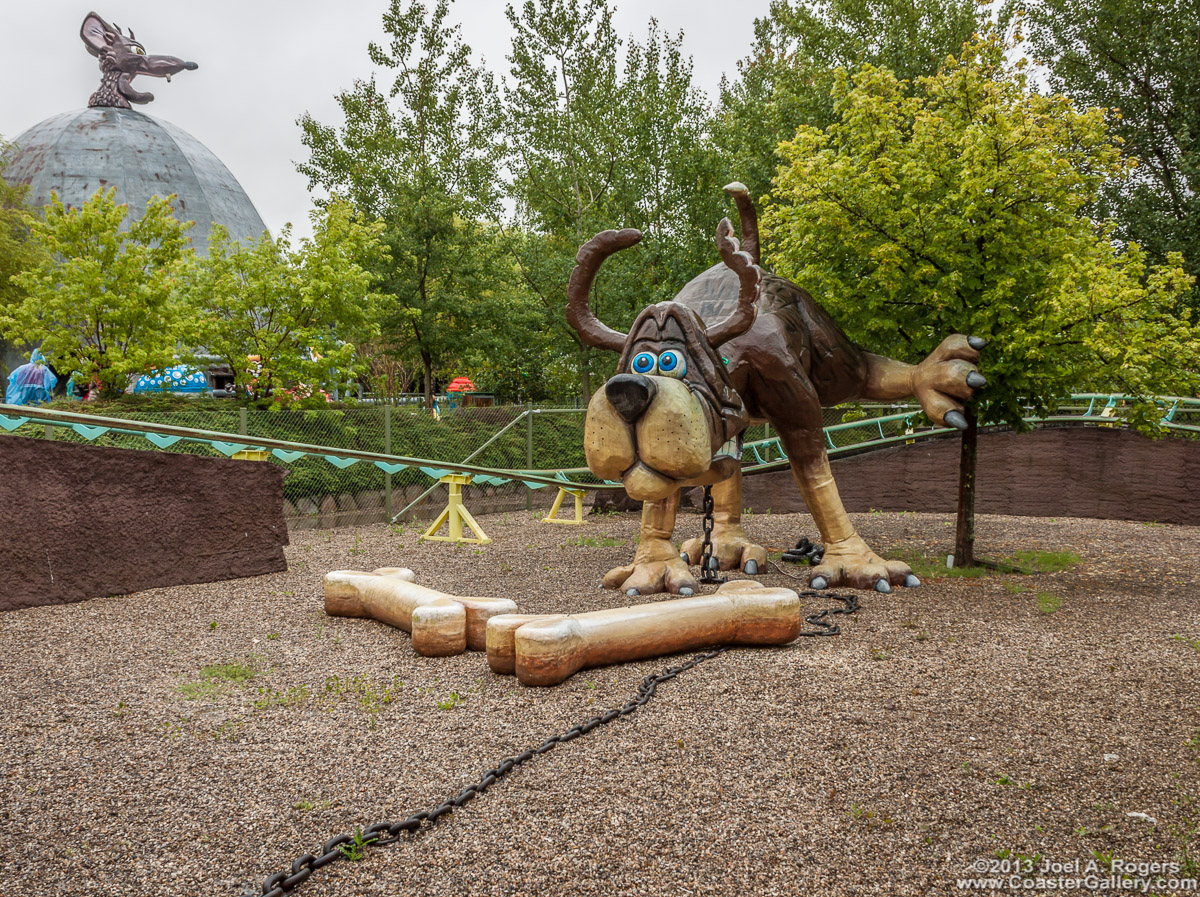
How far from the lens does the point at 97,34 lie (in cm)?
3322

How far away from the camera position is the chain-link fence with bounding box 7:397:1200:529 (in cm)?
1034

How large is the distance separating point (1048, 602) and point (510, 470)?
232 inches

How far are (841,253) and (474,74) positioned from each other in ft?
50.8

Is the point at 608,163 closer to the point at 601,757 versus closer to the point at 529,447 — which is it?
the point at 529,447

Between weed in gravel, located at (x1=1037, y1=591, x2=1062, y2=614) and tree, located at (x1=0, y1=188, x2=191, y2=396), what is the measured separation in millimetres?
11107

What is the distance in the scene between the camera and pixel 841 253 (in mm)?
6703

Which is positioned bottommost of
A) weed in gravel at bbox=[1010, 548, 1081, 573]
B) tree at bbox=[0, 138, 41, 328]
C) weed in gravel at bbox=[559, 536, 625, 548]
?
weed in gravel at bbox=[559, 536, 625, 548]

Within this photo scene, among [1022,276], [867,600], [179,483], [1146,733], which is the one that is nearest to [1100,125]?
[1022,276]

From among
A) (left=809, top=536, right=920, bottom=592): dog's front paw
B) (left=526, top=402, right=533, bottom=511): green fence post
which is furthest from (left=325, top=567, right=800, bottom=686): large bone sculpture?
(left=526, top=402, right=533, bottom=511): green fence post

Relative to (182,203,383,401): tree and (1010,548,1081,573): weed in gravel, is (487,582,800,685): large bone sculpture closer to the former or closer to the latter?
(1010,548,1081,573): weed in gravel

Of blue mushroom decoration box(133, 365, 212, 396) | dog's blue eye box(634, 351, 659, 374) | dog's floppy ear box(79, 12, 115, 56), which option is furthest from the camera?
dog's floppy ear box(79, 12, 115, 56)

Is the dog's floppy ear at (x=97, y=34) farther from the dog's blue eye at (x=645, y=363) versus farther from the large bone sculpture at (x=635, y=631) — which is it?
the large bone sculpture at (x=635, y=631)

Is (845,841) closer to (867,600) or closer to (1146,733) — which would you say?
(1146,733)

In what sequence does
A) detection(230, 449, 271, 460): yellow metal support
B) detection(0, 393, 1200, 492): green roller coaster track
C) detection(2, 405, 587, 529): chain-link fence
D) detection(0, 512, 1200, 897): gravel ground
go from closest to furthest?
1. detection(0, 512, 1200, 897): gravel ground
2. detection(0, 393, 1200, 492): green roller coaster track
3. detection(230, 449, 271, 460): yellow metal support
4. detection(2, 405, 587, 529): chain-link fence
